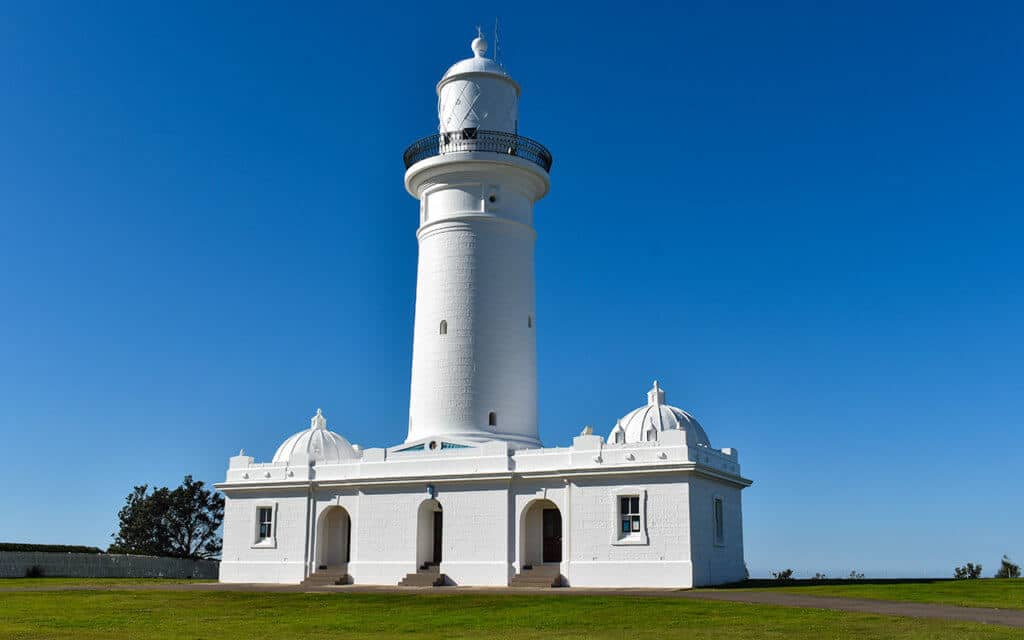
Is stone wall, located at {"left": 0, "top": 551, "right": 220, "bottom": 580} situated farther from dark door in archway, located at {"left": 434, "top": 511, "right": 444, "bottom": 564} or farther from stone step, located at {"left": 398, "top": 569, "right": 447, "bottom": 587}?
stone step, located at {"left": 398, "top": 569, "right": 447, "bottom": 587}

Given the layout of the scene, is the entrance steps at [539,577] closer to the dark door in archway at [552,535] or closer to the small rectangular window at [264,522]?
the dark door in archway at [552,535]

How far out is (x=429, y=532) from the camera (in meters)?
35.7

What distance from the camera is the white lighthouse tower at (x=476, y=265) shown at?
36.8 metres

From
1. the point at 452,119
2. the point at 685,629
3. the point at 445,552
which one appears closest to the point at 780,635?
the point at 685,629

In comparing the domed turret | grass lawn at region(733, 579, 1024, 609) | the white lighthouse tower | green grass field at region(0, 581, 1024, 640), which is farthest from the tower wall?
grass lawn at region(733, 579, 1024, 609)

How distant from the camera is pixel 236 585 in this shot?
35.8 m

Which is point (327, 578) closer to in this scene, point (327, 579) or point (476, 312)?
point (327, 579)

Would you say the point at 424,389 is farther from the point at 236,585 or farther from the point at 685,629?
the point at 685,629

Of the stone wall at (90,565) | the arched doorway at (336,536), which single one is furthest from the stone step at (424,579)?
the stone wall at (90,565)

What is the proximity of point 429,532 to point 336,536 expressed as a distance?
4.51m

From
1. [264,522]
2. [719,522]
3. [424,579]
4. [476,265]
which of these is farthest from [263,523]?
[719,522]

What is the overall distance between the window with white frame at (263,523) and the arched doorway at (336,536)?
2301mm

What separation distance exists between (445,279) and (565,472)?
9.24 metres

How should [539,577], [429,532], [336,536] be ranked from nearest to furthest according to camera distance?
1. [539,577]
2. [429,532]
3. [336,536]
